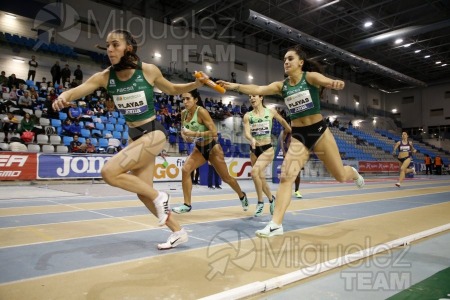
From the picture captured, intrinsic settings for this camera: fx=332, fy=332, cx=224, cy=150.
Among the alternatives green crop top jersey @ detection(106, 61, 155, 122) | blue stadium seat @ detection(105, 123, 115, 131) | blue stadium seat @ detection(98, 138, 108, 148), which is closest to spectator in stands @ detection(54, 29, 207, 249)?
green crop top jersey @ detection(106, 61, 155, 122)

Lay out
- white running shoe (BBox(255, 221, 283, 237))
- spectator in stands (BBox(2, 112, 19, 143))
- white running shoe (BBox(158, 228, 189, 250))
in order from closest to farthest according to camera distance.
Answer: white running shoe (BBox(158, 228, 189, 250)) < white running shoe (BBox(255, 221, 283, 237)) < spectator in stands (BBox(2, 112, 19, 143))

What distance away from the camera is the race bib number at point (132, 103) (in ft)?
10.8

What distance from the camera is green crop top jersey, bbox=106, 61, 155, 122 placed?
3264 mm

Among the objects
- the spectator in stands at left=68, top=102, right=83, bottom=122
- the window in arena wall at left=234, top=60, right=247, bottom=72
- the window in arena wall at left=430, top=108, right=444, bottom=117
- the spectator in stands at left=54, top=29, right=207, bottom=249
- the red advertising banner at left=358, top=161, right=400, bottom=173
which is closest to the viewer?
the spectator in stands at left=54, top=29, right=207, bottom=249

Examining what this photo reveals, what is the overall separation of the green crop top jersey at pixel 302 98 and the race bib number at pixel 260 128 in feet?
6.11

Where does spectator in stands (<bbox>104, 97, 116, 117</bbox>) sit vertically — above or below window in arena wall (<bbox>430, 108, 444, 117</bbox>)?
below

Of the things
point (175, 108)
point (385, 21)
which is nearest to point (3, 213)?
point (175, 108)

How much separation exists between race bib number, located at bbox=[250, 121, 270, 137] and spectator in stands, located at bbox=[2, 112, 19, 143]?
34.2ft

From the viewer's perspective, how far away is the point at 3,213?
5742 millimetres

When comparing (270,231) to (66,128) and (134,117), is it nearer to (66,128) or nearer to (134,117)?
(134,117)

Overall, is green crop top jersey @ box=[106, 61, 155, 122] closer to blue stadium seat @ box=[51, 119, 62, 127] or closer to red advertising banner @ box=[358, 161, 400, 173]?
blue stadium seat @ box=[51, 119, 62, 127]

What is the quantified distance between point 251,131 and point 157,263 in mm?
3736

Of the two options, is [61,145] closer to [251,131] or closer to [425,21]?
[251,131]

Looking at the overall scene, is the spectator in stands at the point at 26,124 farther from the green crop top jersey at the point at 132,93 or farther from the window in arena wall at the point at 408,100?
the window in arena wall at the point at 408,100
